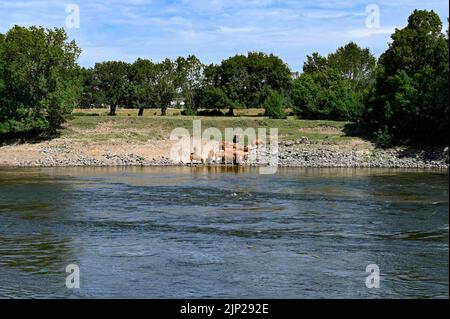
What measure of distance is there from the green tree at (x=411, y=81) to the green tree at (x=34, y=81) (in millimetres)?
29118

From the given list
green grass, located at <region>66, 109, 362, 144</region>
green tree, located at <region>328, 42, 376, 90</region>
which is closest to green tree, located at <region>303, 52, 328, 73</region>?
green tree, located at <region>328, 42, 376, 90</region>

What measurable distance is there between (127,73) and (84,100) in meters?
7.81

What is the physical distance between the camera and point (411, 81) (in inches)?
2399

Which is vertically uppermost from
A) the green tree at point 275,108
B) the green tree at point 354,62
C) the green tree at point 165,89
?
the green tree at point 354,62

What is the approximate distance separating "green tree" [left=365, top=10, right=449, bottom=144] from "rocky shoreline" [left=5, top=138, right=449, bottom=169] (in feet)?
8.02

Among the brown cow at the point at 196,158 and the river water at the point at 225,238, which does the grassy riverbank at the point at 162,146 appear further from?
the river water at the point at 225,238

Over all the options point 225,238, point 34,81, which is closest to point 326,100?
point 34,81

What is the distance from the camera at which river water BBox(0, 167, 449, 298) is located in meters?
18.9

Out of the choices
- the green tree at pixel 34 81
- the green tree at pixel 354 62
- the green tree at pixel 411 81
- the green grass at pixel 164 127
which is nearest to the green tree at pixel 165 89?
the green grass at pixel 164 127

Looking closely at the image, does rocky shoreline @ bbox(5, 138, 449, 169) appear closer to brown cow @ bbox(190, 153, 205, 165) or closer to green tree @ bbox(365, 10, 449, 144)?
brown cow @ bbox(190, 153, 205, 165)

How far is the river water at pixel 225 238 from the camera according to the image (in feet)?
61.9

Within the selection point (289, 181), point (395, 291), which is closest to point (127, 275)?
point (395, 291)

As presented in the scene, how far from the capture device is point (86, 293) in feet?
60.0

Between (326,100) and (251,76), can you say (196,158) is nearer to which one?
(326,100)
